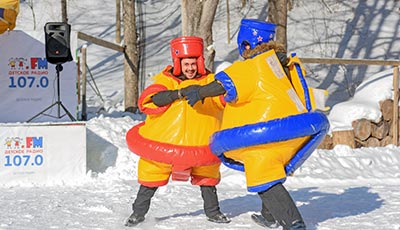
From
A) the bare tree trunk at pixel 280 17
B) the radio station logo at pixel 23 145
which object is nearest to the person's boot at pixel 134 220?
the radio station logo at pixel 23 145

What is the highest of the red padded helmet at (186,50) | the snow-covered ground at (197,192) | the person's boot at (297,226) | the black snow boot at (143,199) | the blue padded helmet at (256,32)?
the blue padded helmet at (256,32)

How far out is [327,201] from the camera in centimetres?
630

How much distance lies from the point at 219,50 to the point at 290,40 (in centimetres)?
245

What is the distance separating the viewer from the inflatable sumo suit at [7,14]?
9.02 meters

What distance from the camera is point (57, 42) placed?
28.1 ft

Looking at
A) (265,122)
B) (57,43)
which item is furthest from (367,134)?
(265,122)

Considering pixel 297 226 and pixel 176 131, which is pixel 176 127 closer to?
pixel 176 131

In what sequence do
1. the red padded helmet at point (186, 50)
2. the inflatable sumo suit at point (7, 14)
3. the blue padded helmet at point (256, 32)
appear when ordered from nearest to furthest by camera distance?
1. the blue padded helmet at point (256, 32)
2. the red padded helmet at point (186, 50)
3. the inflatable sumo suit at point (7, 14)

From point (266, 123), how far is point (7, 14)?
5.92 meters

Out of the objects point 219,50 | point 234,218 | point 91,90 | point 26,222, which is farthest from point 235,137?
point 219,50

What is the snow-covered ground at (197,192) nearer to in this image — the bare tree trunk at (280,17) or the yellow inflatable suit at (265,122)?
the yellow inflatable suit at (265,122)

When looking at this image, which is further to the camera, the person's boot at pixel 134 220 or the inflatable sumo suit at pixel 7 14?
the inflatable sumo suit at pixel 7 14

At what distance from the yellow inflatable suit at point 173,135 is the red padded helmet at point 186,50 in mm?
105

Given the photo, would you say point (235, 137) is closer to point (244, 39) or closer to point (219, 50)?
point (244, 39)
